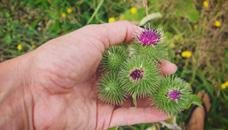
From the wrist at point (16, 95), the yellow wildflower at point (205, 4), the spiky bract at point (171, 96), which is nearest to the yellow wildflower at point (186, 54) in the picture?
the yellow wildflower at point (205, 4)

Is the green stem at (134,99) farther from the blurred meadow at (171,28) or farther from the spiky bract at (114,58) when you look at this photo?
the blurred meadow at (171,28)

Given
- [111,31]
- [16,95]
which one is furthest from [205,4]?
[16,95]

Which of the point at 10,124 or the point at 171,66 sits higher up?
the point at 171,66

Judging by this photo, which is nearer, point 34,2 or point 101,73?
point 101,73

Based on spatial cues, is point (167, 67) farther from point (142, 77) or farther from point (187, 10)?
point (187, 10)

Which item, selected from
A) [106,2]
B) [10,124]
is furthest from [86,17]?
[10,124]

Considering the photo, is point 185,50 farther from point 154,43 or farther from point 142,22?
point 154,43

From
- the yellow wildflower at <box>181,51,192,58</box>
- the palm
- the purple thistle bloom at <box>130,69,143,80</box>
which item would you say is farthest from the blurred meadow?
the purple thistle bloom at <box>130,69,143,80</box>

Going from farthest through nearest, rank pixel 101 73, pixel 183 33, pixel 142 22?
pixel 183 33, pixel 142 22, pixel 101 73
